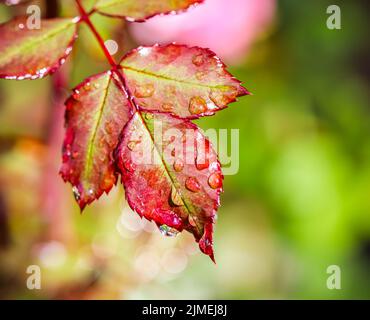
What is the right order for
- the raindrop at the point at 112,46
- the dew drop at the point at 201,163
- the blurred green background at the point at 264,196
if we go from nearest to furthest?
the dew drop at the point at 201,163
the raindrop at the point at 112,46
the blurred green background at the point at 264,196

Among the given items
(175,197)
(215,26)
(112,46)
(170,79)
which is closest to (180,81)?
(170,79)

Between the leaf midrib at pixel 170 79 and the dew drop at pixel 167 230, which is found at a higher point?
the leaf midrib at pixel 170 79

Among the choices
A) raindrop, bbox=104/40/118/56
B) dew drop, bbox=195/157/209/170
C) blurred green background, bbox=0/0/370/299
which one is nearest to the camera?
dew drop, bbox=195/157/209/170

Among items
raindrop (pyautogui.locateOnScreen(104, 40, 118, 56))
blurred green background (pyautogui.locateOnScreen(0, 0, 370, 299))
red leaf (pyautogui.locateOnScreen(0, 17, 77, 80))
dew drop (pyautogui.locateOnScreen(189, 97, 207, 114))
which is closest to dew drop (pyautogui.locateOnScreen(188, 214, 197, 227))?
dew drop (pyautogui.locateOnScreen(189, 97, 207, 114))

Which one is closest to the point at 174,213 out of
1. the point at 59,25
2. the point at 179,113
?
the point at 179,113

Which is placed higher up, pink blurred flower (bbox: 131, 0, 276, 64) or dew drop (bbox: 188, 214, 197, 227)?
pink blurred flower (bbox: 131, 0, 276, 64)

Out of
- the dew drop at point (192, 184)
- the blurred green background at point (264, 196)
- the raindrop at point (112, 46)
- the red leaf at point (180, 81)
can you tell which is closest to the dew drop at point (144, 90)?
the red leaf at point (180, 81)

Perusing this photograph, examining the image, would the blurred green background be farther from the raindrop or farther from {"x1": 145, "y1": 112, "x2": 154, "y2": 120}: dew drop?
{"x1": 145, "y1": 112, "x2": 154, "y2": 120}: dew drop

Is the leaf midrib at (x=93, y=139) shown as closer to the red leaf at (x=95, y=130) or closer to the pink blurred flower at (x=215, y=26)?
the red leaf at (x=95, y=130)
